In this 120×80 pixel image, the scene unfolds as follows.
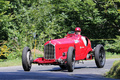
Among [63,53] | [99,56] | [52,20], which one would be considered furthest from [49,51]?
[52,20]

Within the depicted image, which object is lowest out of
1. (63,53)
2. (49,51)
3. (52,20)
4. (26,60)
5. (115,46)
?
(115,46)

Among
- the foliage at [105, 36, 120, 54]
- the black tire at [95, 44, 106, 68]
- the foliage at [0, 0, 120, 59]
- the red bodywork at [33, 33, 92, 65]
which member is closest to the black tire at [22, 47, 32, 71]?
the red bodywork at [33, 33, 92, 65]

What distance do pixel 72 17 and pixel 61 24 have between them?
141cm

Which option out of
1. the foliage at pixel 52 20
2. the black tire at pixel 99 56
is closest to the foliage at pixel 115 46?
the foliage at pixel 52 20

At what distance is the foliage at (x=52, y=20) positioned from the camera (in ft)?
95.4

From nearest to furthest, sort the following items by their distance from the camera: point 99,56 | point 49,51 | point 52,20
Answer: point 49,51 < point 99,56 < point 52,20

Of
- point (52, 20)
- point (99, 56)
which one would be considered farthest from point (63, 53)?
point (52, 20)

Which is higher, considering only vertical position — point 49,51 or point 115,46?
point 49,51

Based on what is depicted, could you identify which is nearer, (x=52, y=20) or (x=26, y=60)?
(x=26, y=60)

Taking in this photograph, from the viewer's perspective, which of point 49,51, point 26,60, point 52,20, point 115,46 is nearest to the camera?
point 26,60

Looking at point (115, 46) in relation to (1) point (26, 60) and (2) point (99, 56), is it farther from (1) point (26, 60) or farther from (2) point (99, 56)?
(1) point (26, 60)

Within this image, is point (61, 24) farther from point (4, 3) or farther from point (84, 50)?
point (84, 50)

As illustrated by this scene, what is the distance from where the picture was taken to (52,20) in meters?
31.9

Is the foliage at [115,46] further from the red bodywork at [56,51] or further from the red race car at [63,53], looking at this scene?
the red bodywork at [56,51]
